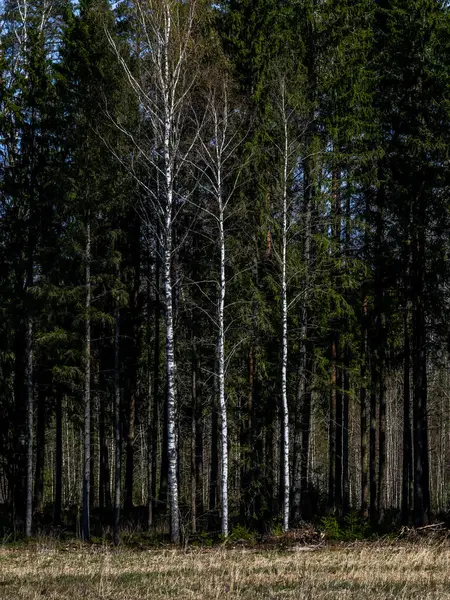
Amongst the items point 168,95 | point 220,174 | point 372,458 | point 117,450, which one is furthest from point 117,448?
point 168,95

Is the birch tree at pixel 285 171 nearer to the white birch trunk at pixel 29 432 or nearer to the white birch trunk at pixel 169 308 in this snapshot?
the white birch trunk at pixel 169 308

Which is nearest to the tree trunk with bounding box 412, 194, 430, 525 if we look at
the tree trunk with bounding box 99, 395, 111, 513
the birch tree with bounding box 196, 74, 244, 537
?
the birch tree with bounding box 196, 74, 244, 537

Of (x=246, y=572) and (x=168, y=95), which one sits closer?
(x=246, y=572)

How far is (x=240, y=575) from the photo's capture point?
32.2ft

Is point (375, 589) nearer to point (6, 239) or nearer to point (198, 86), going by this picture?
point (198, 86)

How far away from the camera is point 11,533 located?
67.6ft

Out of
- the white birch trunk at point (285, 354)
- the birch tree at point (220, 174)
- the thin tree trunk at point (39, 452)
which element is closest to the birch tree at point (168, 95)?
the birch tree at point (220, 174)

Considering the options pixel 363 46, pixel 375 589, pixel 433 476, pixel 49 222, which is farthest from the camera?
pixel 433 476

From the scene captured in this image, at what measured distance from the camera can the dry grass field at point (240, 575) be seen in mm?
8531

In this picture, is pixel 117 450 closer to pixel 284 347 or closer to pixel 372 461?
pixel 284 347

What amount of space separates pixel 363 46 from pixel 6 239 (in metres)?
12.2

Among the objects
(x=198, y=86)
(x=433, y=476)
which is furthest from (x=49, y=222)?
(x=433, y=476)

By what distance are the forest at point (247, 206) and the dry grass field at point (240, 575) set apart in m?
4.67

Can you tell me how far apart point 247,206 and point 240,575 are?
11281 mm
